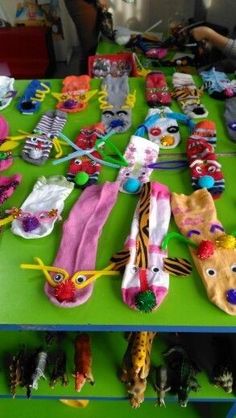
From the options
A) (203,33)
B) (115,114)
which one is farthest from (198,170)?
(203,33)

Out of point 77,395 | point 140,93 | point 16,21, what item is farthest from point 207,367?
point 16,21

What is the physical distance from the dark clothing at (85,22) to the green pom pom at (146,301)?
1.88m

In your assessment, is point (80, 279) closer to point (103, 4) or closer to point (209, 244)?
point (209, 244)

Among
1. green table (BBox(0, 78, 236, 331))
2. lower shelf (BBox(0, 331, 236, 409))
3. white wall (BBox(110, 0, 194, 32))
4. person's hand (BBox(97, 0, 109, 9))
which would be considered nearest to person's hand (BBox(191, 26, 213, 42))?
person's hand (BBox(97, 0, 109, 9))

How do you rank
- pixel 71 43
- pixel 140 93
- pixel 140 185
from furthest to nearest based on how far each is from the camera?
pixel 71 43 → pixel 140 93 → pixel 140 185

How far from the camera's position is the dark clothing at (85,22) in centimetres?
221

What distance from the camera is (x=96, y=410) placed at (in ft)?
4.36

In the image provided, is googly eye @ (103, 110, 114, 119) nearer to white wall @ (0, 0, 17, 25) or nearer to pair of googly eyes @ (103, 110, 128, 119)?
pair of googly eyes @ (103, 110, 128, 119)

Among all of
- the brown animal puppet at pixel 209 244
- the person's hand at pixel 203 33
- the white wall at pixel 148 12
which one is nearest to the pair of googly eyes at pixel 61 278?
the brown animal puppet at pixel 209 244

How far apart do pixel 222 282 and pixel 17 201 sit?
1.98 ft

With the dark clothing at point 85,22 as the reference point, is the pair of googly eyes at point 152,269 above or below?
below

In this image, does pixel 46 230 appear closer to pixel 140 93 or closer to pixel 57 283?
pixel 57 283

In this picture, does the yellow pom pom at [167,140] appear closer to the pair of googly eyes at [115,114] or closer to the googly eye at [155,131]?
the googly eye at [155,131]

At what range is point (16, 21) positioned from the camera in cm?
285
